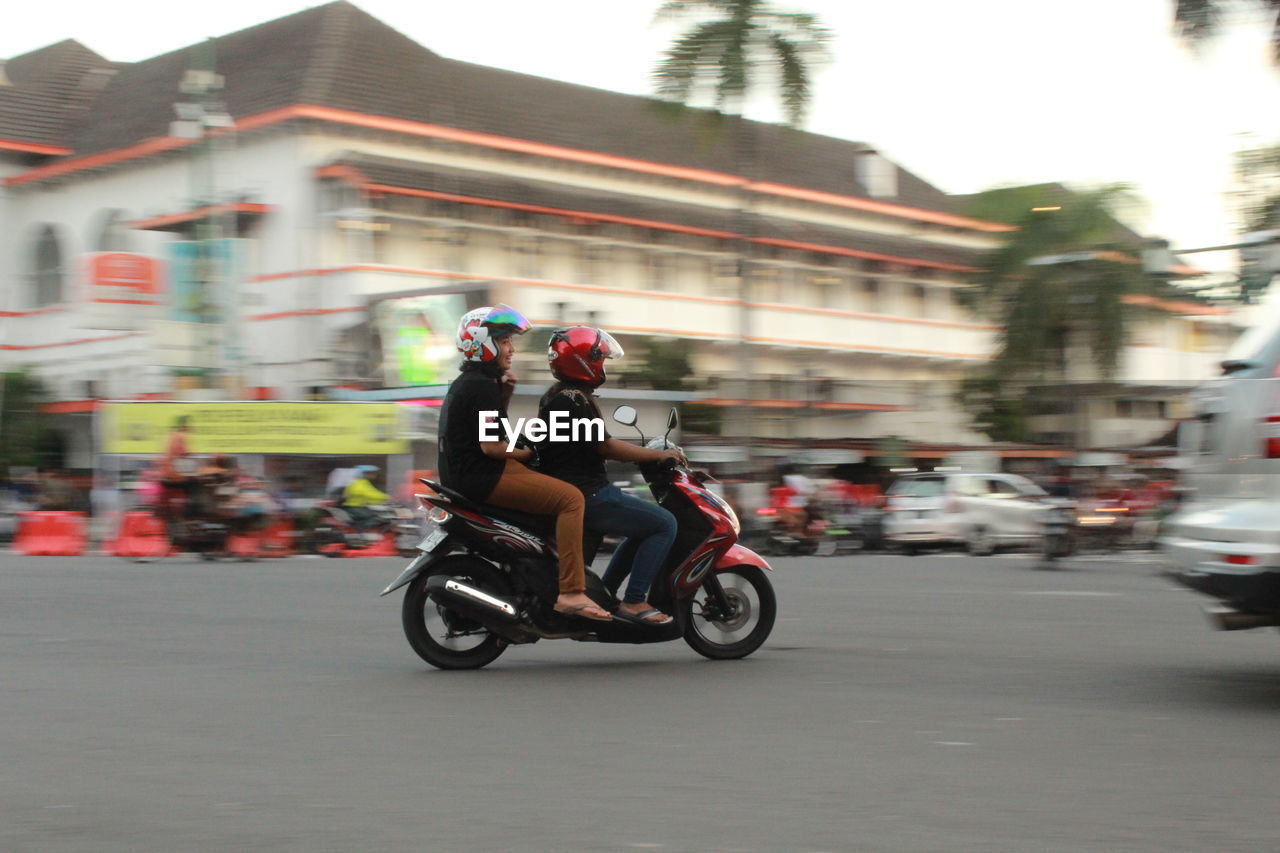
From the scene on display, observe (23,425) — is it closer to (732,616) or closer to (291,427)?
(291,427)

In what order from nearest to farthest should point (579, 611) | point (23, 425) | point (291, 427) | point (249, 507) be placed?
point (579, 611) < point (249, 507) < point (291, 427) < point (23, 425)

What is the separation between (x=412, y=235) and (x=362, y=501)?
59.0 feet

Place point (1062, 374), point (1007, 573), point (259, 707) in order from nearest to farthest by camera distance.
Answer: point (259, 707), point (1007, 573), point (1062, 374)

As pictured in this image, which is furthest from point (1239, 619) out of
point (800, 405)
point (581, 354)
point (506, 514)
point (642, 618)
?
point (800, 405)

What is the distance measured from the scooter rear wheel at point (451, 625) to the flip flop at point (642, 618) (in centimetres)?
58

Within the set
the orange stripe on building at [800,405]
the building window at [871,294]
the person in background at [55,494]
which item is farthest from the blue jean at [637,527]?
the building window at [871,294]

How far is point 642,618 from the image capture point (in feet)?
28.1

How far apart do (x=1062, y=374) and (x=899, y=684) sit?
43008mm

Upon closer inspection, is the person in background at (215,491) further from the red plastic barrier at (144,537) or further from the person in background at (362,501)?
the person in background at (362,501)

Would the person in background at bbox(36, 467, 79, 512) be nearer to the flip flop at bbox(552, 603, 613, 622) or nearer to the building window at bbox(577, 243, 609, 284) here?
the building window at bbox(577, 243, 609, 284)

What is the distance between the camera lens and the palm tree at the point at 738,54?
1423 inches

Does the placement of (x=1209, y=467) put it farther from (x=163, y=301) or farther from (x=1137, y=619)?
(x=163, y=301)

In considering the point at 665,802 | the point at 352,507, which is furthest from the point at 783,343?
the point at 665,802

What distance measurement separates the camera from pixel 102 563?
21.0 metres
